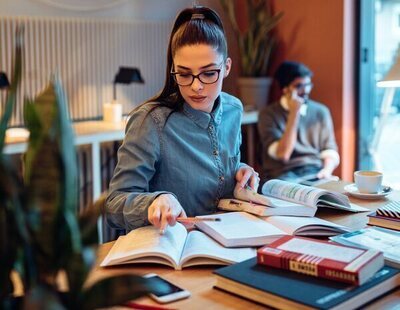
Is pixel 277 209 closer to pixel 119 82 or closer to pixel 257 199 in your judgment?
pixel 257 199

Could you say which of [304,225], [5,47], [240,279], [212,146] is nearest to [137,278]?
[240,279]

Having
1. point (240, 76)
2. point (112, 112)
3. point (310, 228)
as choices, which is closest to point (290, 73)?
point (240, 76)

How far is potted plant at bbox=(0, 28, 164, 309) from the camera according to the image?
0.70 meters

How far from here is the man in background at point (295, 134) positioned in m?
3.46

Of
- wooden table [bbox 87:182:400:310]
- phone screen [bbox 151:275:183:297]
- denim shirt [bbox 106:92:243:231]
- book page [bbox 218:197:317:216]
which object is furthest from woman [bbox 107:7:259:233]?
phone screen [bbox 151:275:183:297]

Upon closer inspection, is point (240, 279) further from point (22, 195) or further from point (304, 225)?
point (22, 195)

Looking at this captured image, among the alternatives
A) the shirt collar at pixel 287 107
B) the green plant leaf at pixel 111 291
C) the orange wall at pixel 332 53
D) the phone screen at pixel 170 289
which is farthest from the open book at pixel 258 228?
the orange wall at pixel 332 53

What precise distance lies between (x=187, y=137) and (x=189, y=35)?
29 centimetres

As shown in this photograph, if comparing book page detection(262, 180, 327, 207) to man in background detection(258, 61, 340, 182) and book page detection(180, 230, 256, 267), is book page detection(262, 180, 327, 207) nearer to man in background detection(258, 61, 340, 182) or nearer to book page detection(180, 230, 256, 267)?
book page detection(180, 230, 256, 267)

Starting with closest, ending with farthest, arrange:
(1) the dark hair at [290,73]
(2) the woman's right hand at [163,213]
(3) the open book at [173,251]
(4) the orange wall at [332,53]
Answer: (3) the open book at [173,251]
(2) the woman's right hand at [163,213]
(1) the dark hair at [290,73]
(4) the orange wall at [332,53]

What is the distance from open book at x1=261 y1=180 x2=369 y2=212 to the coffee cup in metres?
0.14

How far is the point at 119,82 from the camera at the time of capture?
142 inches

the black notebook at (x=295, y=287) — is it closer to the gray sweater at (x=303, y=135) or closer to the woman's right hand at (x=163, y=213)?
the woman's right hand at (x=163, y=213)

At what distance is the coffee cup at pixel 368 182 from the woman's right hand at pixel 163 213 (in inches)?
28.3
